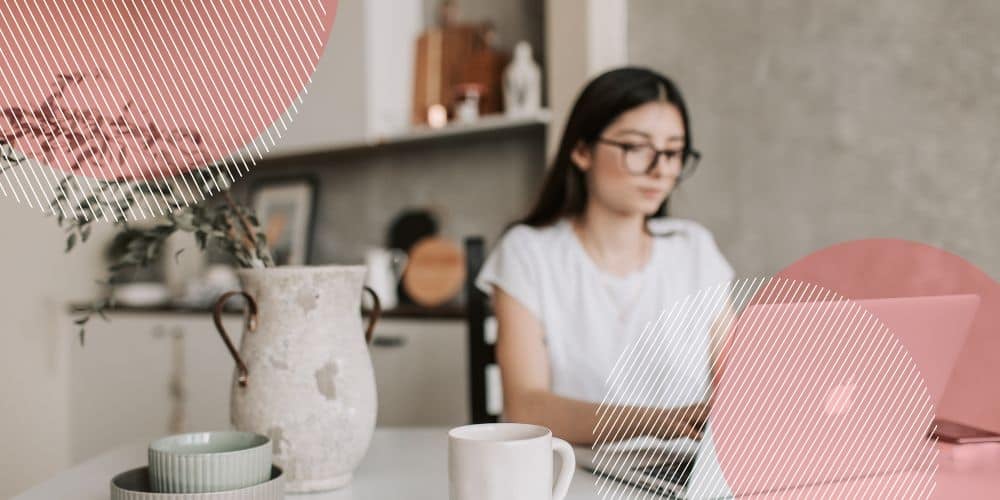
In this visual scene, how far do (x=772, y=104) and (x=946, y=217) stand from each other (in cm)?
43

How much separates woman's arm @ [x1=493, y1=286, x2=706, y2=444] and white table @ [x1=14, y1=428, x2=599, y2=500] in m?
0.10

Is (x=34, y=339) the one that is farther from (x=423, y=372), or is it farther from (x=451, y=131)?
(x=451, y=131)

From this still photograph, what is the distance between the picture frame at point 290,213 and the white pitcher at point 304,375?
2.07 meters

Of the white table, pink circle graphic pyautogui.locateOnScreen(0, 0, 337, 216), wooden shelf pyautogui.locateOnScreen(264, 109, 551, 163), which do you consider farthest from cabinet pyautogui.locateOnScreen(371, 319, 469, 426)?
pink circle graphic pyautogui.locateOnScreen(0, 0, 337, 216)

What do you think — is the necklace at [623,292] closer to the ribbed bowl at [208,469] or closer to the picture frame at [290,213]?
the ribbed bowl at [208,469]

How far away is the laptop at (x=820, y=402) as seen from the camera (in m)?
0.65

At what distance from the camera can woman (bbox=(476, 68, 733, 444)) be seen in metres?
1.39

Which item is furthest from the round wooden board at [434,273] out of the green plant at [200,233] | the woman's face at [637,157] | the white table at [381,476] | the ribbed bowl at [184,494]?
the ribbed bowl at [184,494]

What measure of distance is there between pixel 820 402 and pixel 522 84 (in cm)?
170

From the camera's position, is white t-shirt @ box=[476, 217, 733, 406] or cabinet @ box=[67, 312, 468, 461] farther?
cabinet @ box=[67, 312, 468, 461]

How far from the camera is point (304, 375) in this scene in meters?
0.81

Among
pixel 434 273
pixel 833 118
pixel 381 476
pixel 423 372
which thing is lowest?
pixel 423 372

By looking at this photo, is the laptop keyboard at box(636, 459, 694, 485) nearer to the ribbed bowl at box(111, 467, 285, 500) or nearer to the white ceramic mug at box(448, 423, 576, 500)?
the white ceramic mug at box(448, 423, 576, 500)

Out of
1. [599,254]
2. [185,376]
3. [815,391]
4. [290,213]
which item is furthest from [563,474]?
[290,213]
